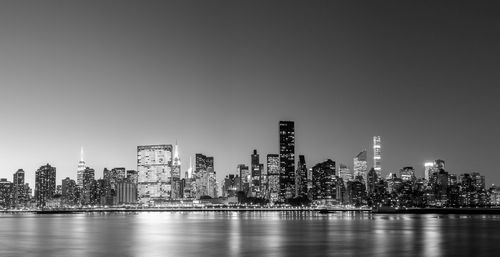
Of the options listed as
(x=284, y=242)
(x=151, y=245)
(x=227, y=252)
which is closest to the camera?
(x=227, y=252)

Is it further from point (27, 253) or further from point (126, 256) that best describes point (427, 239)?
point (27, 253)

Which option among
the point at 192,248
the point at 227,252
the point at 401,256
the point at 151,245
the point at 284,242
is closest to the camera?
the point at 401,256

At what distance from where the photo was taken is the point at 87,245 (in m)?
64.6

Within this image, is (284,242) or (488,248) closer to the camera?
(488,248)

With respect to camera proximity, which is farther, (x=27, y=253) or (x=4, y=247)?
(x=4, y=247)

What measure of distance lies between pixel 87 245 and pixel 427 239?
35846mm

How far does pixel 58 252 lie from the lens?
57.0 m

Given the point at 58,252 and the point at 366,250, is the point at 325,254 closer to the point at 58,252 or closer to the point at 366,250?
the point at 366,250

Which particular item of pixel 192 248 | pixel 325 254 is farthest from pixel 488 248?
pixel 192 248

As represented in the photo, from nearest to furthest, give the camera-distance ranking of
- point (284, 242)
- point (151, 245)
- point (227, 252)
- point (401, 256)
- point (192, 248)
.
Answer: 1. point (401, 256)
2. point (227, 252)
3. point (192, 248)
4. point (151, 245)
5. point (284, 242)

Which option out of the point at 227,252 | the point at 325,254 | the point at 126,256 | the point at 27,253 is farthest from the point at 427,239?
the point at 27,253

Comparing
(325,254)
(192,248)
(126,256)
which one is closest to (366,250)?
(325,254)

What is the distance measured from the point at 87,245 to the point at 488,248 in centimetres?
3730

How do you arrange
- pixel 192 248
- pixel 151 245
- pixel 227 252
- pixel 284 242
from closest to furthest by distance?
pixel 227 252
pixel 192 248
pixel 151 245
pixel 284 242
